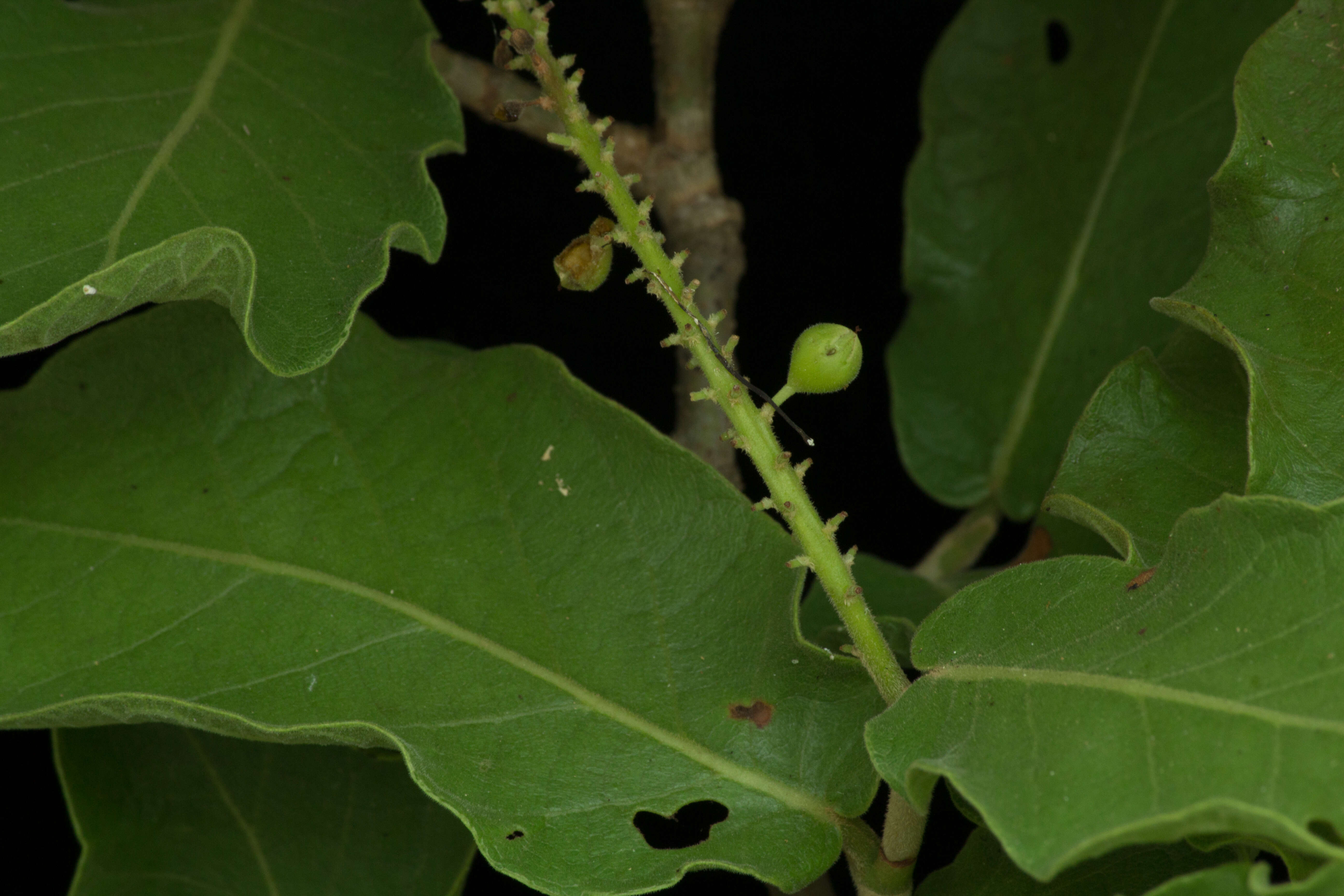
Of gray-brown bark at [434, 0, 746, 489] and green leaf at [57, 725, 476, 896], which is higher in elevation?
gray-brown bark at [434, 0, 746, 489]

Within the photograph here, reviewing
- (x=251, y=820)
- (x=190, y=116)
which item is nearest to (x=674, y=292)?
(x=190, y=116)

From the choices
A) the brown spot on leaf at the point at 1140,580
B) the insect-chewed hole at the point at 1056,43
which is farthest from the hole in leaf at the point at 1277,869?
the insect-chewed hole at the point at 1056,43

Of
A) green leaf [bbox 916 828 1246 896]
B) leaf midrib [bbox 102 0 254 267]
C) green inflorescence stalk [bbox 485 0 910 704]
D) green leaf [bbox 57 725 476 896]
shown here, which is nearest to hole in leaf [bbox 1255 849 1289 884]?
green leaf [bbox 916 828 1246 896]

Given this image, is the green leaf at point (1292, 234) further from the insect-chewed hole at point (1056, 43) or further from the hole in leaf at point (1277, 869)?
the insect-chewed hole at point (1056, 43)

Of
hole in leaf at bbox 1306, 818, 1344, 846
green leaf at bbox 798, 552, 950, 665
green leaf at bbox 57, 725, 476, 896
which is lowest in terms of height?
green leaf at bbox 57, 725, 476, 896

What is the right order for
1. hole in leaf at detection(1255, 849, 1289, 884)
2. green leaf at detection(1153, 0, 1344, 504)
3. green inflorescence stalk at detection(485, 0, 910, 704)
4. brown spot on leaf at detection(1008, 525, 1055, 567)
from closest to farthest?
green inflorescence stalk at detection(485, 0, 910, 704) → green leaf at detection(1153, 0, 1344, 504) → hole in leaf at detection(1255, 849, 1289, 884) → brown spot on leaf at detection(1008, 525, 1055, 567)

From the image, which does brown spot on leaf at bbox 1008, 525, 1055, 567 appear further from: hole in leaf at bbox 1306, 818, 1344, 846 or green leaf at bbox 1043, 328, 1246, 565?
hole in leaf at bbox 1306, 818, 1344, 846

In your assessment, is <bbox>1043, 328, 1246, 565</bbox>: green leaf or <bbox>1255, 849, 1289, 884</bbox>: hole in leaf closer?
<bbox>1043, 328, 1246, 565</bbox>: green leaf

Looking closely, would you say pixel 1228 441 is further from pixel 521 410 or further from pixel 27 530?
pixel 27 530
